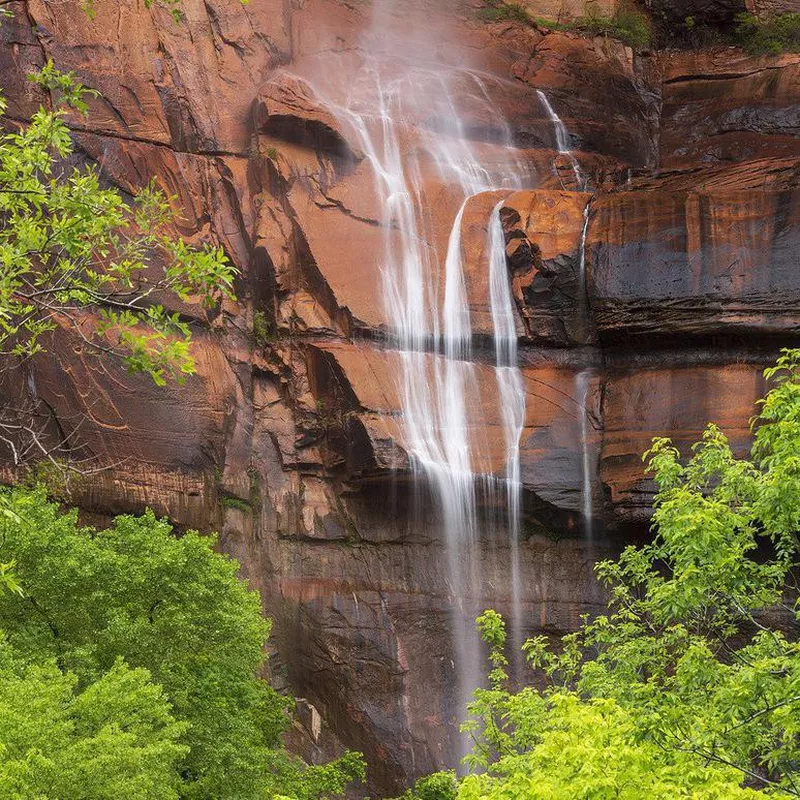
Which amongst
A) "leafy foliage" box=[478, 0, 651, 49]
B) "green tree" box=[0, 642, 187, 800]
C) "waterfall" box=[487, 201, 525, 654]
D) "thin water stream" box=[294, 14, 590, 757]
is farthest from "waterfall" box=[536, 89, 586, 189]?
"green tree" box=[0, 642, 187, 800]

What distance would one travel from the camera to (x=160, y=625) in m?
16.0

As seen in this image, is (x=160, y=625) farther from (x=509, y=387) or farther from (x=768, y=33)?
(x=768, y=33)

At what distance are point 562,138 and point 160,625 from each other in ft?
67.1

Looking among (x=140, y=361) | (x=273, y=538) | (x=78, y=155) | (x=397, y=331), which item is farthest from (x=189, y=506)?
(x=140, y=361)

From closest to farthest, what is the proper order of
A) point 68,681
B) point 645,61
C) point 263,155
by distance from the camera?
point 68,681
point 263,155
point 645,61

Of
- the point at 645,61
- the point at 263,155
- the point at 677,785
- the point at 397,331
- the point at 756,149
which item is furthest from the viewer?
the point at 645,61

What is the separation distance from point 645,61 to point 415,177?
1137 centimetres

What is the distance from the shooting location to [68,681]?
1325cm

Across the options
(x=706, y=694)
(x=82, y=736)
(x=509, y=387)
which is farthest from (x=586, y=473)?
(x=82, y=736)

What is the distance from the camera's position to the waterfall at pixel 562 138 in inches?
1161

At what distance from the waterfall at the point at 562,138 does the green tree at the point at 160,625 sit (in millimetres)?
17142

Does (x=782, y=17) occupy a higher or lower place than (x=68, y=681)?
higher

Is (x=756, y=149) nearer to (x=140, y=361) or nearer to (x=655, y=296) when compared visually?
(x=655, y=296)

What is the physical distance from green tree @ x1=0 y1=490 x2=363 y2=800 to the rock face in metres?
5.81
